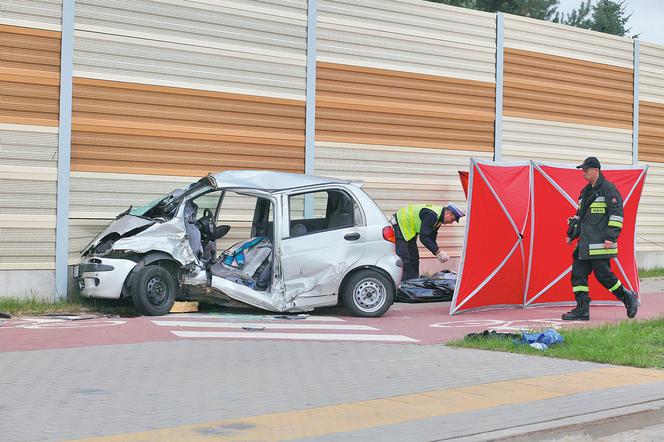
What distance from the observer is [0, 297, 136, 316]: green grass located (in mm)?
12539

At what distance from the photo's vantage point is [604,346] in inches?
378

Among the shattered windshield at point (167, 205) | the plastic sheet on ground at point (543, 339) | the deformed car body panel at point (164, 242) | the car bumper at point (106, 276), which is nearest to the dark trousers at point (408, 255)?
the shattered windshield at point (167, 205)

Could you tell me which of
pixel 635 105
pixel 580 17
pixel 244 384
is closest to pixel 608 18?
pixel 580 17

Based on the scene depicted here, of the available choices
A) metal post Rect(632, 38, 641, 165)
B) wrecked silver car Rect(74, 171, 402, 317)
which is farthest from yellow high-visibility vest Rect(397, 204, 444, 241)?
metal post Rect(632, 38, 641, 165)

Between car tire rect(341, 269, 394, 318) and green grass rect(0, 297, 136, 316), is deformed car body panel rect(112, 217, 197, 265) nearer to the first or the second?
green grass rect(0, 297, 136, 316)

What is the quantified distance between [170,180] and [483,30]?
301 inches

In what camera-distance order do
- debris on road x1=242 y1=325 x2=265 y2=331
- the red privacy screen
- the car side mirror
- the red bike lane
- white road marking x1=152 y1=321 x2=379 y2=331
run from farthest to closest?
the red privacy screen → the car side mirror → white road marking x1=152 y1=321 x2=379 y2=331 → debris on road x1=242 y1=325 x2=265 y2=331 → the red bike lane

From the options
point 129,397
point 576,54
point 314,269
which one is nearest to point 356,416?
point 129,397

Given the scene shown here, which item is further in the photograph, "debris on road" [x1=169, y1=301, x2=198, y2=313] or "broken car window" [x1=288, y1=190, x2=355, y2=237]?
"broken car window" [x1=288, y1=190, x2=355, y2=237]

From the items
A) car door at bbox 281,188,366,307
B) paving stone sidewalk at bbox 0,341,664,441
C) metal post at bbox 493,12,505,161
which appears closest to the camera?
paving stone sidewalk at bbox 0,341,664,441

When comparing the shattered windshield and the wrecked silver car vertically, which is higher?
the shattered windshield

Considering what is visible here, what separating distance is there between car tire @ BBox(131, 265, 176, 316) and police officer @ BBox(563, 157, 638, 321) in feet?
17.5

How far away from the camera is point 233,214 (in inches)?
597

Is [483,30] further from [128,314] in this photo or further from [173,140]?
[128,314]
